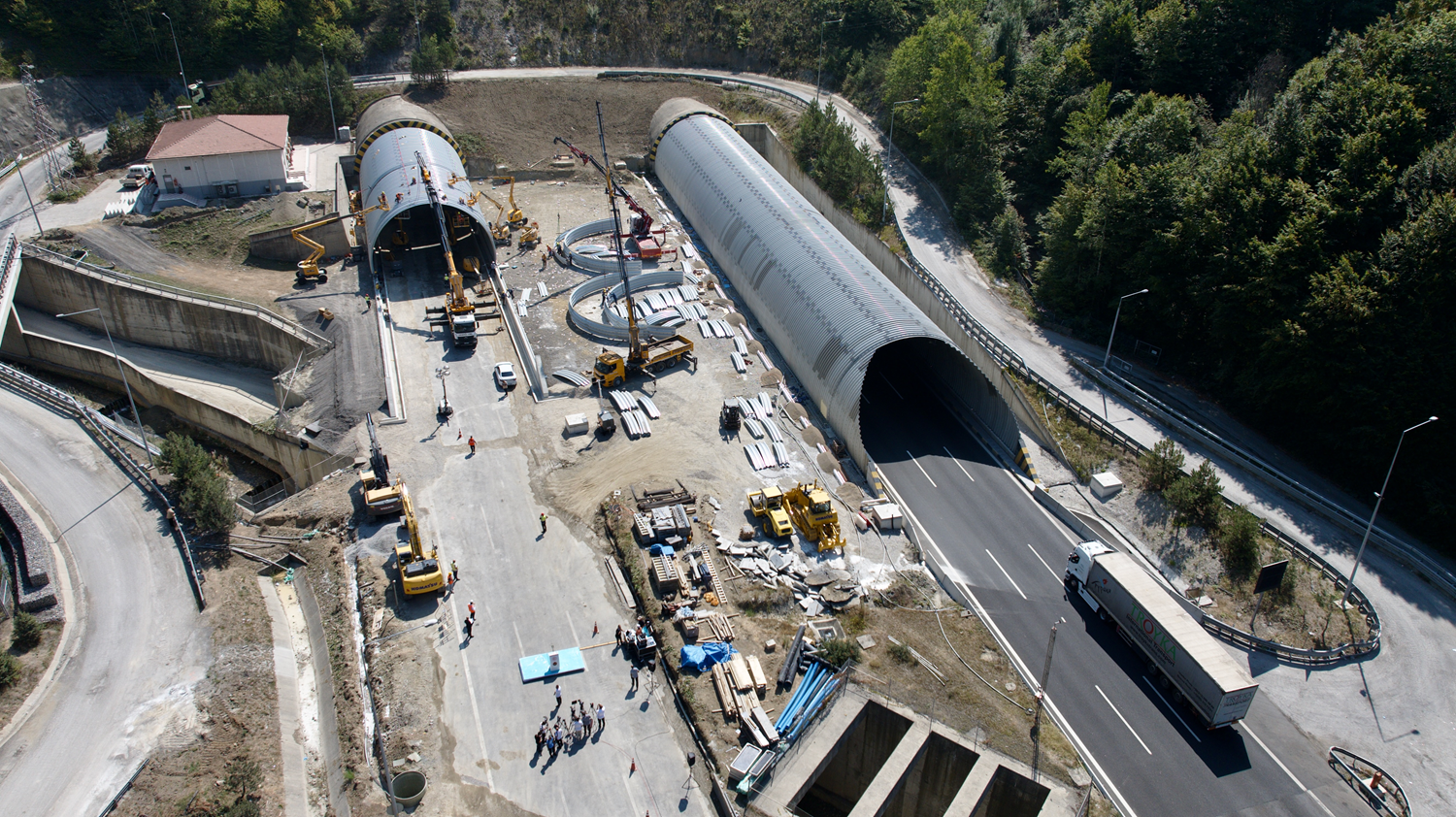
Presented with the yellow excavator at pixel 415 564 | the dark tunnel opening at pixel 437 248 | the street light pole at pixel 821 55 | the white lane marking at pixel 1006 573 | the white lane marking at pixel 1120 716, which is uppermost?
the street light pole at pixel 821 55

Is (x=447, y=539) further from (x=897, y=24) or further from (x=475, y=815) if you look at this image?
(x=897, y=24)

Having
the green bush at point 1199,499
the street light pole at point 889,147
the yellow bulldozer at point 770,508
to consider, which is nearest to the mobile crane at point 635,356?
the yellow bulldozer at point 770,508

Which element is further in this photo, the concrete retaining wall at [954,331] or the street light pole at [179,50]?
the street light pole at [179,50]

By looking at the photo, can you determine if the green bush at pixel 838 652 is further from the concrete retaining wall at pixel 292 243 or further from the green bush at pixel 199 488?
the concrete retaining wall at pixel 292 243

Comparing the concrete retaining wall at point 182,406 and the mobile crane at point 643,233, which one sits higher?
the mobile crane at point 643,233

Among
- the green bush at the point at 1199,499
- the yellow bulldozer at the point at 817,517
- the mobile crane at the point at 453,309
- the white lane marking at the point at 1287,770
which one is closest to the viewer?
the white lane marking at the point at 1287,770

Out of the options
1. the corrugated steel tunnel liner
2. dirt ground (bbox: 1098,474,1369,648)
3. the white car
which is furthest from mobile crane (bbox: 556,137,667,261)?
dirt ground (bbox: 1098,474,1369,648)
